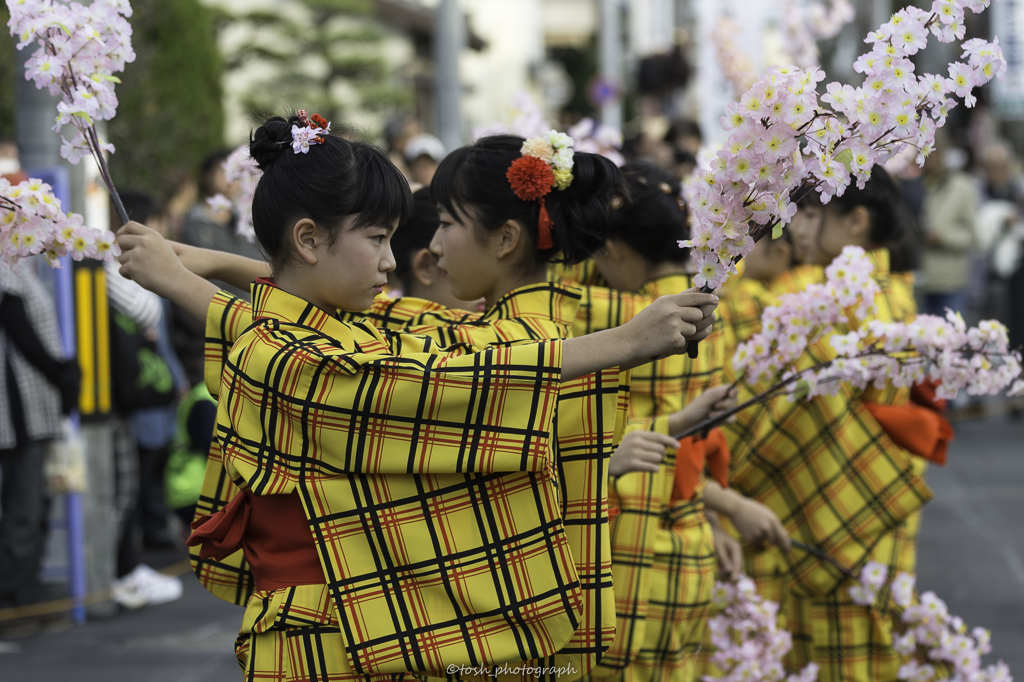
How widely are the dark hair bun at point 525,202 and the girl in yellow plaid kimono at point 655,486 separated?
263 mm

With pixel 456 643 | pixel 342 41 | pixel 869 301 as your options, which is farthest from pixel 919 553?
pixel 342 41

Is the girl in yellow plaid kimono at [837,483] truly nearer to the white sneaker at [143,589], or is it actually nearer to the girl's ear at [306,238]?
the girl's ear at [306,238]

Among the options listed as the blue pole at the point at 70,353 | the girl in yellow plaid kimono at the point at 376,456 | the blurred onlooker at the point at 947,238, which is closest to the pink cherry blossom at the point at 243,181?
the girl in yellow plaid kimono at the point at 376,456

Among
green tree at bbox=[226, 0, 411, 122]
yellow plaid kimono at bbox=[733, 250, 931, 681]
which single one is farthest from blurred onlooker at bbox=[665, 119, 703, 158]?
green tree at bbox=[226, 0, 411, 122]

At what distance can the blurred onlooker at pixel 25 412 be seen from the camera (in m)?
4.77

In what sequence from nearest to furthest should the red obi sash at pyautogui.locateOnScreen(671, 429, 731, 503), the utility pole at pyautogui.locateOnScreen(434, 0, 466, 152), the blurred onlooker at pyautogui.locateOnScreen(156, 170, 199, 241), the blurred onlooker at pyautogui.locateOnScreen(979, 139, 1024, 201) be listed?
the red obi sash at pyautogui.locateOnScreen(671, 429, 731, 503), the blurred onlooker at pyautogui.locateOnScreen(156, 170, 199, 241), the utility pole at pyautogui.locateOnScreen(434, 0, 466, 152), the blurred onlooker at pyautogui.locateOnScreen(979, 139, 1024, 201)

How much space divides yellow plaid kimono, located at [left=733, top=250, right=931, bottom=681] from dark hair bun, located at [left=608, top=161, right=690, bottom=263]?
63 cm

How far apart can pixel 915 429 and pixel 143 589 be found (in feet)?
11.7

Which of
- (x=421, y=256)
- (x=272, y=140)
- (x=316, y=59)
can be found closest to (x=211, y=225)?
(x=421, y=256)

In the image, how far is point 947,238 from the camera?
380 inches

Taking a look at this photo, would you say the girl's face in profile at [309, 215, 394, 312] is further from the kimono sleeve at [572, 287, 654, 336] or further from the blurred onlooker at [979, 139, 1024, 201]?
the blurred onlooker at [979, 139, 1024, 201]

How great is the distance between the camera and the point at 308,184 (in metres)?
2.08

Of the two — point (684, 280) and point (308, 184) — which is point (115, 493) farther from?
point (308, 184)

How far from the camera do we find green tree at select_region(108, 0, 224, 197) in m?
10.5
